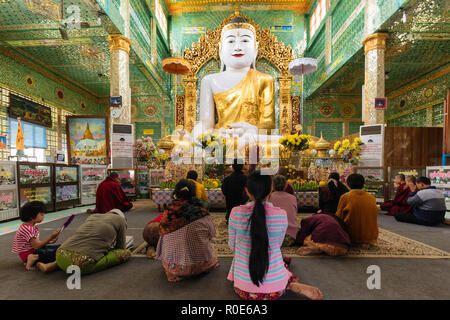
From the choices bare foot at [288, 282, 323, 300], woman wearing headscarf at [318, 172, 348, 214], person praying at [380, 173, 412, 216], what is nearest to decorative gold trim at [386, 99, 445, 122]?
person praying at [380, 173, 412, 216]

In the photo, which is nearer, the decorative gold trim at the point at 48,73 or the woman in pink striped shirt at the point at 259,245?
the woman in pink striped shirt at the point at 259,245

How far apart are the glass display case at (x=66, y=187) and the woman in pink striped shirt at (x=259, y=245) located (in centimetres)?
507

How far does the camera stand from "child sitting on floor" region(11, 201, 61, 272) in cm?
208

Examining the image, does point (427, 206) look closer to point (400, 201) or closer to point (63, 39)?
point (400, 201)

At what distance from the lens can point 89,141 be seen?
6660mm

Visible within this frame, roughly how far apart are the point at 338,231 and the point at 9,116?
791 centimetres

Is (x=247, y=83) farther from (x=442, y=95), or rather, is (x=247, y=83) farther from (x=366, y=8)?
(x=442, y=95)

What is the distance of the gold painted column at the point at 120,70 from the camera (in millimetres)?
5715

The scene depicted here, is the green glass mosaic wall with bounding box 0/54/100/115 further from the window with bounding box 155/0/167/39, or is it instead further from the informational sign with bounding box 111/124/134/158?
the window with bounding box 155/0/167/39

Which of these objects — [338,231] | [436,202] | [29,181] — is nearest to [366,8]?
[436,202]

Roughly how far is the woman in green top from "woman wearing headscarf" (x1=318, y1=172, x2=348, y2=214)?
2614 millimetres

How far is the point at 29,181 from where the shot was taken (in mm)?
4582

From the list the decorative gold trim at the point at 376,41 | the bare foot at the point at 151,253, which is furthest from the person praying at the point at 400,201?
the bare foot at the point at 151,253

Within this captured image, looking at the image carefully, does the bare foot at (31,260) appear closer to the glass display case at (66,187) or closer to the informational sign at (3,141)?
the glass display case at (66,187)
